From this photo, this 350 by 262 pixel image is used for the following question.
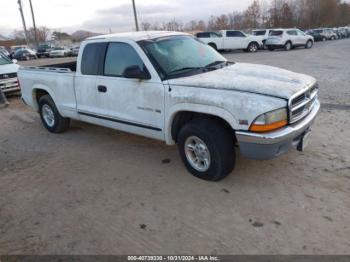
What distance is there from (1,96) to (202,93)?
8.38 m

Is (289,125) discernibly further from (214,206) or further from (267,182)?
(214,206)

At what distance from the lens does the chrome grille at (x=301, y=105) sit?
3528 millimetres

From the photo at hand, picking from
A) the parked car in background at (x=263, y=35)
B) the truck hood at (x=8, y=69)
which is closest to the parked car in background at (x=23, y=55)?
the parked car in background at (x=263, y=35)

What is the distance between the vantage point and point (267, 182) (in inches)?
157

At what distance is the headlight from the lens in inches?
132

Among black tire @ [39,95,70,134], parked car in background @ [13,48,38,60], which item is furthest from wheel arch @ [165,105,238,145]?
parked car in background @ [13,48,38,60]

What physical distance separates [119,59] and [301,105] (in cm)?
260

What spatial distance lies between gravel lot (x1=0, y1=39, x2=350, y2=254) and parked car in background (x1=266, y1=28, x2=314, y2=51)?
20762mm

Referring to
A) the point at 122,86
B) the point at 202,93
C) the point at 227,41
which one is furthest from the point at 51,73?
the point at 227,41

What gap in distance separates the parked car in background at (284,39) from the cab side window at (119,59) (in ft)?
73.1

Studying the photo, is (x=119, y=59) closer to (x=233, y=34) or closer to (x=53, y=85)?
(x=53, y=85)

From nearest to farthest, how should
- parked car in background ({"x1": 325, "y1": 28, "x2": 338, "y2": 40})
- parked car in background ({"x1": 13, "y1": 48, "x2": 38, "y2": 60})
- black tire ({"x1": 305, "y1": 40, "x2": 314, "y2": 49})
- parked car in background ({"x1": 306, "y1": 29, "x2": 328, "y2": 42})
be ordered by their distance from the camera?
black tire ({"x1": 305, "y1": 40, "x2": 314, "y2": 49}) → parked car in background ({"x1": 13, "y1": 48, "x2": 38, "y2": 60}) → parked car in background ({"x1": 306, "y1": 29, "x2": 328, "y2": 42}) → parked car in background ({"x1": 325, "y1": 28, "x2": 338, "y2": 40})

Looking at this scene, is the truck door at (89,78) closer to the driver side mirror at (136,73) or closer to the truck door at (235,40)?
the driver side mirror at (136,73)

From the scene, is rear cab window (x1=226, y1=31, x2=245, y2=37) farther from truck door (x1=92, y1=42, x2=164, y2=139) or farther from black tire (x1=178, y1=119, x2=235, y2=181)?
black tire (x1=178, y1=119, x2=235, y2=181)
